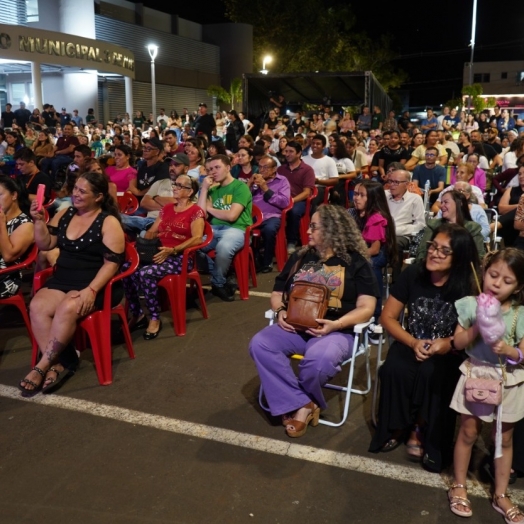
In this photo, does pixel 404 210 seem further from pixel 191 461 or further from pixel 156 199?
pixel 191 461

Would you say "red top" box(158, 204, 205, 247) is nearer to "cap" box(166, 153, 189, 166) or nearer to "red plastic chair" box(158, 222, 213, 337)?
"red plastic chair" box(158, 222, 213, 337)

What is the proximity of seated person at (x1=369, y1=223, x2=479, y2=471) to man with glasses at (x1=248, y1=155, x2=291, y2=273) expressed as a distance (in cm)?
387

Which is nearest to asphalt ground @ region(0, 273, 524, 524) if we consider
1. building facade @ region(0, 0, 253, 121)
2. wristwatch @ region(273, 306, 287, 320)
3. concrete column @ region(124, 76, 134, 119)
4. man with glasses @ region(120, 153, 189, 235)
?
wristwatch @ region(273, 306, 287, 320)

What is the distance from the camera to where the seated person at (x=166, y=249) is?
5.27 metres

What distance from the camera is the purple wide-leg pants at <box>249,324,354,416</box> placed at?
359cm

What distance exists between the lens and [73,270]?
4430mm

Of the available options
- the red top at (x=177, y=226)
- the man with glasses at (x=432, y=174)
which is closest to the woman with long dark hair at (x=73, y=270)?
the red top at (x=177, y=226)

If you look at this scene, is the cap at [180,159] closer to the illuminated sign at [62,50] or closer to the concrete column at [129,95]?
the illuminated sign at [62,50]

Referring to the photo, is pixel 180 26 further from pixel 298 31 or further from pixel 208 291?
pixel 208 291

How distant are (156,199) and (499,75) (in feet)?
259

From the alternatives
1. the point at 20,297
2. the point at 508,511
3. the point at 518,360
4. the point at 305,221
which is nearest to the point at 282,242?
the point at 305,221

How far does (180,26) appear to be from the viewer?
3731 cm

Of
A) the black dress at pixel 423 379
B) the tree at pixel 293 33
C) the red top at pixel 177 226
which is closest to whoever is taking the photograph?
the black dress at pixel 423 379

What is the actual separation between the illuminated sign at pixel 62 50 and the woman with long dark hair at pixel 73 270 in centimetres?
2039
